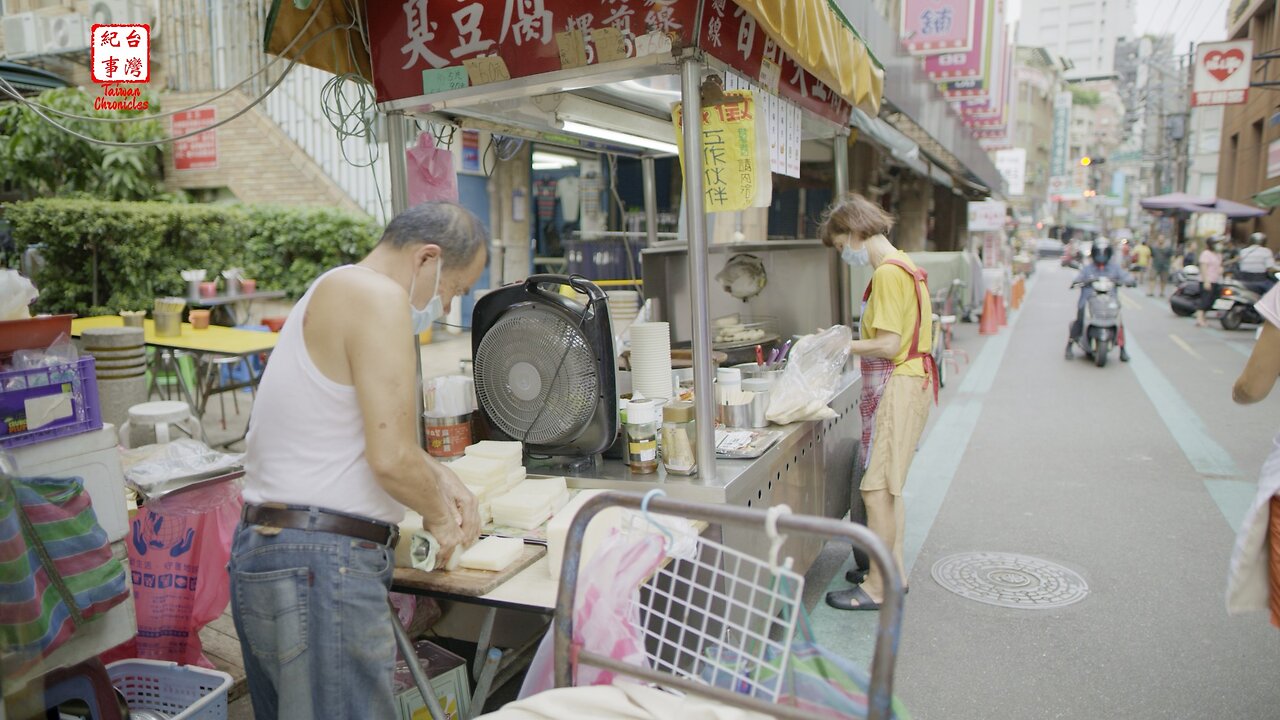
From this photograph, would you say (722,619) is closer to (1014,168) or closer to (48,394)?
(48,394)

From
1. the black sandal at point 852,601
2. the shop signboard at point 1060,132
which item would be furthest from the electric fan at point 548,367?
the shop signboard at point 1060,132

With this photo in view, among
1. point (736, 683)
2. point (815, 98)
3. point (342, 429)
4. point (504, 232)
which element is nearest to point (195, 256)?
point (504, 232)

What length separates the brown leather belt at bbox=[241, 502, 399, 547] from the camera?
2.03 m

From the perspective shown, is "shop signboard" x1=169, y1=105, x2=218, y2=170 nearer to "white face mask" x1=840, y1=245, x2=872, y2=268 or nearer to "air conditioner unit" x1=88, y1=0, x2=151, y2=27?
"air conditioner unit" x1=88, y1=0, x2=151, y2=27

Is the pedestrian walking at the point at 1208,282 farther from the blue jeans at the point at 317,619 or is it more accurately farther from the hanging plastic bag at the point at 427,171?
the blue jeans at the point at 317,619

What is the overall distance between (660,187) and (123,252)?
7.48 m

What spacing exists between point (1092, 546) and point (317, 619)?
15.4ft

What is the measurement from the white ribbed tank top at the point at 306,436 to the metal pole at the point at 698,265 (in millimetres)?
1254

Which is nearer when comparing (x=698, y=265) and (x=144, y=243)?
(x=698, y=265)

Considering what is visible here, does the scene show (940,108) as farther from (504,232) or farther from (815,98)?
(815,98)

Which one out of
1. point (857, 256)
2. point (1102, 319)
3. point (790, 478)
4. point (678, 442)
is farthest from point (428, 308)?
point (1102, 319)

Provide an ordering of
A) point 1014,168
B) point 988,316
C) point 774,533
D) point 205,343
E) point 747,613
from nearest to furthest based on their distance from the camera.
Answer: point 774,533 → point 747,613 → point 205,343 → point 988,316 → point 1014,168

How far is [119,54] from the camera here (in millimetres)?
7875

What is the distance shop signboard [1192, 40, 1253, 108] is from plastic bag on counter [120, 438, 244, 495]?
729 inches
